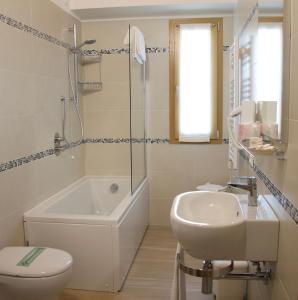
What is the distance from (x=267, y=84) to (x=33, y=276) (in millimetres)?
1657

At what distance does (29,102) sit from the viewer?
2.97 m

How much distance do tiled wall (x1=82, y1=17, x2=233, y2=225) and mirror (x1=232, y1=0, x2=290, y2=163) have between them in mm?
1723

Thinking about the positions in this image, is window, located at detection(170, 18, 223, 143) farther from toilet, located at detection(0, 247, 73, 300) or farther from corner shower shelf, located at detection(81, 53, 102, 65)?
toilet, located at detection(0, 247, 73, 300)

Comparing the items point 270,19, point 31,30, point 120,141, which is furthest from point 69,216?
point 270,19

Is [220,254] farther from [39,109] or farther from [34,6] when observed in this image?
[34,6]

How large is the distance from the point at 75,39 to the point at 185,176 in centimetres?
187

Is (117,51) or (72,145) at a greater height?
(117,51)

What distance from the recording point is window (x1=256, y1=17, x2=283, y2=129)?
1627 mm

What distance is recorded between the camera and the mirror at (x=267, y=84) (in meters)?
1.56

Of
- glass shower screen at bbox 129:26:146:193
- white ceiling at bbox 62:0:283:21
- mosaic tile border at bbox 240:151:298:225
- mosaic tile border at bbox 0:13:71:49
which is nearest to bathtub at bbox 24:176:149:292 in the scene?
glass shower screen at bbox 129:26:146:193

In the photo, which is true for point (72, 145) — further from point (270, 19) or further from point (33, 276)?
point (270, 19)

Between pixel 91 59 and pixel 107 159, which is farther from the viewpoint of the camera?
pixel 107 159

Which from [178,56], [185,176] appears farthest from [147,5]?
[185,176]

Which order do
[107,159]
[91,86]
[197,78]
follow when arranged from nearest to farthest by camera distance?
1. [197,78]
2. [91,86]
3. [107,159]
